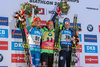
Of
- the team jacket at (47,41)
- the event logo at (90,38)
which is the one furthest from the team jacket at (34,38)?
the event logo at (90,38)

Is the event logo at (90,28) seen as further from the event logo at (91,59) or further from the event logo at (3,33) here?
the event logo at (3,33)

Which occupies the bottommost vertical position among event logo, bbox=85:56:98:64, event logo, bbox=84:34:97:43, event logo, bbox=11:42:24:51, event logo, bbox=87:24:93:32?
event logo, bbox=85:56:98:64

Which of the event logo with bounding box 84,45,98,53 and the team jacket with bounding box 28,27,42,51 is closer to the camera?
the team jacket with bounding box 28,27,42,51

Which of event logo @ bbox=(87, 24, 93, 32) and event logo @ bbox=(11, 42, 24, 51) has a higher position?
event logo @ bbox=(87, 24, 93, 32)

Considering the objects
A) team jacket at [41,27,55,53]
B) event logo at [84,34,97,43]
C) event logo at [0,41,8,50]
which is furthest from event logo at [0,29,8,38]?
event logo at [84,34,97,43]

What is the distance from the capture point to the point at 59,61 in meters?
5.42

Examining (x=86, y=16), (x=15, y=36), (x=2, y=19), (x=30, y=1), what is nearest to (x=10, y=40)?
(x=15, y=36)

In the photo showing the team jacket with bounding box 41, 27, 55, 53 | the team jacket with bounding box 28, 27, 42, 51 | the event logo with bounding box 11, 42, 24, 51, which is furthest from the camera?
the event logo with bounding box 11, 42, 24, 51

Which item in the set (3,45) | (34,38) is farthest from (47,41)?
(3,45)

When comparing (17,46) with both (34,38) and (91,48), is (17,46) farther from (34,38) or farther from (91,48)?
(91,48)

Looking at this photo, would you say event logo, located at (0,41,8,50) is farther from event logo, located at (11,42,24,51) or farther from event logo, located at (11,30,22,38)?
event logo, located at (11,30,22,38)

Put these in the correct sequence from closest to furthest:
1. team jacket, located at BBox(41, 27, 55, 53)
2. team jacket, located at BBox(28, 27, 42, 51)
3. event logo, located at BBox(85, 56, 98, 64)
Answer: team jacket, located at BBox(28, 27, 42, 51) < team jacket, located at BBox(41, 27, 55, 53) < event logo, located at BBox(85, 56, 98, 64)

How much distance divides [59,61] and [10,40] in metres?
1.15

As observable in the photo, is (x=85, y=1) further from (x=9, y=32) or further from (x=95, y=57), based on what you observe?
(x=9, y=32)
